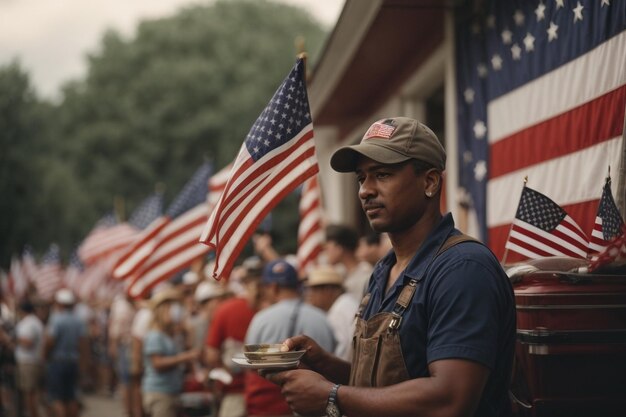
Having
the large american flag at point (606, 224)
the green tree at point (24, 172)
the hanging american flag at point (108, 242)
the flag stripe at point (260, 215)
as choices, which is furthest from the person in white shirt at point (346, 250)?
the green tree at point (24, 172)

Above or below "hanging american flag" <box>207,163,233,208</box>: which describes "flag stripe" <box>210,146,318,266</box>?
below

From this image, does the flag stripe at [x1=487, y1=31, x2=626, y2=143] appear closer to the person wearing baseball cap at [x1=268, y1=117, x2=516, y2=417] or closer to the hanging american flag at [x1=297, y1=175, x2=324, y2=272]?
the person wearing baseball cap at [x1=268, y1=117, x2=516, y2=417]

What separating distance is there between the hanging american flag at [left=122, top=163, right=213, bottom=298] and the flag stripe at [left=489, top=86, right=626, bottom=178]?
459cm

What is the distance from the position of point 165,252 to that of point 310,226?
1.83 meters

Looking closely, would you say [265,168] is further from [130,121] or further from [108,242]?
[130,121]

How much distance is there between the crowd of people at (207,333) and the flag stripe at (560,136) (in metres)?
1.85

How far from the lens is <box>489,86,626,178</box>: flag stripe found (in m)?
4.81

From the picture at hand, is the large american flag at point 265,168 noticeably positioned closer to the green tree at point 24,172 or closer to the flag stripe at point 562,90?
the flag stripe at point 562,90

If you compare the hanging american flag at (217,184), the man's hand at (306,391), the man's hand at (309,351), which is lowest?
the man's hand at (306,391)

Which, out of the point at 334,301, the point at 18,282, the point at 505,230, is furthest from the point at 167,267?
the point at 18,282

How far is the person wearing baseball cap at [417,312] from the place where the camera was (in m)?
2.90

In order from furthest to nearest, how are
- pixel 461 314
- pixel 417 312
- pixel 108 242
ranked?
pixel 108 242
pixel 417 312
pixel 461 314

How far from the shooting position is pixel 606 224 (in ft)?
13.0

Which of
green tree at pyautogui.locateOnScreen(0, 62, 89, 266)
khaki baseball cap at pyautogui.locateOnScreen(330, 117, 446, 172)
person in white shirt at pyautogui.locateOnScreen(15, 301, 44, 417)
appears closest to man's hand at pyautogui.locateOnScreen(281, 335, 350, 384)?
khaki baseball cap at pyautogui.locateOnScreen(330, 117, 446, 172)
